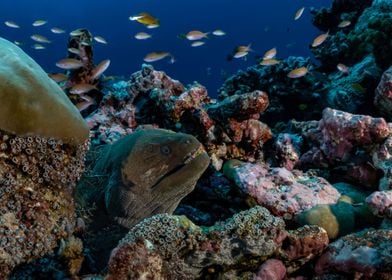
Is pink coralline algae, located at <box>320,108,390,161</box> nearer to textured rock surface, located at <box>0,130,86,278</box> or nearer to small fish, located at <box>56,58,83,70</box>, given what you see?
textured rock surface, located at <box>0,130,86,278</box>

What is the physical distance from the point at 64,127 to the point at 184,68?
9148 centimetres

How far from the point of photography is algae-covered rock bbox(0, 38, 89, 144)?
321cm

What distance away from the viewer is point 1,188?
3.24 meters

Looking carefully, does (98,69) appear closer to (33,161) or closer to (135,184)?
(135,184)

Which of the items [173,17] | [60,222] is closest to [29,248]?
[60,222]

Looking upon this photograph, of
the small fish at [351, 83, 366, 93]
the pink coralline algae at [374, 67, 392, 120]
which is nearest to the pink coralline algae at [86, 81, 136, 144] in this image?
the pink coralline algae at [374, 67, 392, 120]

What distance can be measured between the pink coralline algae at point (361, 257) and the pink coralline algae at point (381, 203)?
0.49 meters

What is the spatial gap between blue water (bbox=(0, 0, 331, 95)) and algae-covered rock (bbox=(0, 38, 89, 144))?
9635 centimetres

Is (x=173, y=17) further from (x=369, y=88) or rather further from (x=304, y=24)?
(x=369, y=88)

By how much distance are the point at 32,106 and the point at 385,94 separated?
490 centimetres

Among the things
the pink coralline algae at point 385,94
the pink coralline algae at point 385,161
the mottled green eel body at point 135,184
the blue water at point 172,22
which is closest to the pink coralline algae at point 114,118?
the mottled green eel body at point 135,184

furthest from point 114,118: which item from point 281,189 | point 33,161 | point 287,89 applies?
point 287,89

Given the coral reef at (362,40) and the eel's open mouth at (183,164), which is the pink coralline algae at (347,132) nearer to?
the eel's open mouth at (183,164)

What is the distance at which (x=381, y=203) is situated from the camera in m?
4.07
